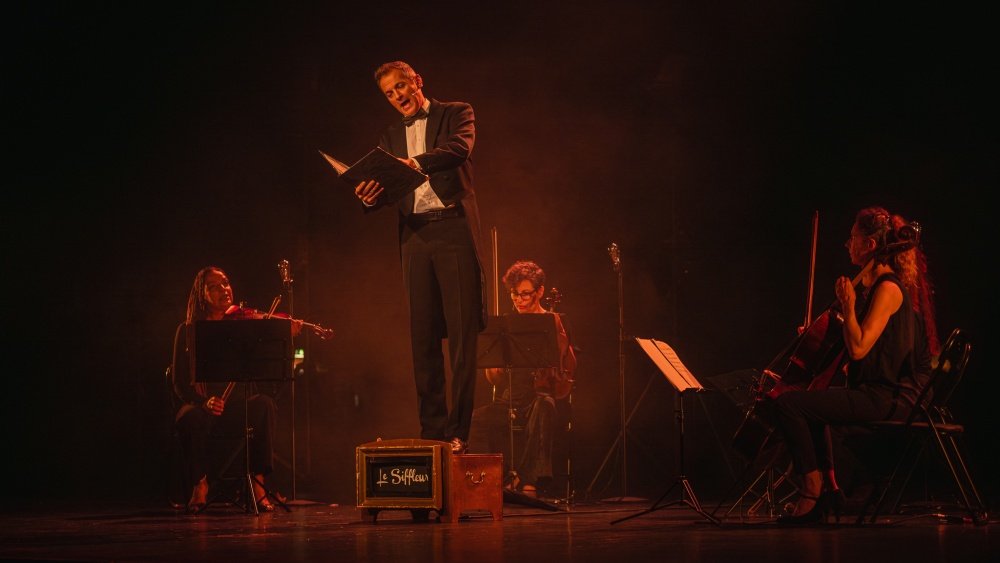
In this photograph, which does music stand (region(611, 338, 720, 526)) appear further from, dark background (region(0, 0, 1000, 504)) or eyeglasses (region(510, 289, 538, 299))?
dark background (region(0, 0, 1000, 504))

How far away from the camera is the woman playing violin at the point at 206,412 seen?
6613 millimetres

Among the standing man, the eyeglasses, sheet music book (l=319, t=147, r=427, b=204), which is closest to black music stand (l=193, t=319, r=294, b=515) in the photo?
the standing man

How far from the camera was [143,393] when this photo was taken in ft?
26.3

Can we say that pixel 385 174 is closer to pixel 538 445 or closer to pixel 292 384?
pixel 538 445

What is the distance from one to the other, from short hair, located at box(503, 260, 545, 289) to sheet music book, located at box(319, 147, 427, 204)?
250cm

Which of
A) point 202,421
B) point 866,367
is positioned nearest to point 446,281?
point 866,367

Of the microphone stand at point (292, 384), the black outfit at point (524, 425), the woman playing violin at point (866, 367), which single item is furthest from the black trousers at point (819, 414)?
the microphone stand at point (292, 384)

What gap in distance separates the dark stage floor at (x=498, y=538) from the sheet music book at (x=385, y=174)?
1452 mm

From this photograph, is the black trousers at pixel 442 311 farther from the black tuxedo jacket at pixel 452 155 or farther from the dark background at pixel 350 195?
the dark background at pixel 350 195

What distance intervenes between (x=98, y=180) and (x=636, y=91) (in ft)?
12.6

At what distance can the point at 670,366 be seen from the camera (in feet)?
16.6

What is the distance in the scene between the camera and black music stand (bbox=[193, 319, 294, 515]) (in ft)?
19.9

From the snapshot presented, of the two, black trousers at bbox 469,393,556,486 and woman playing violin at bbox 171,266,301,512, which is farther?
black trousers at bbox 469,393,556,486

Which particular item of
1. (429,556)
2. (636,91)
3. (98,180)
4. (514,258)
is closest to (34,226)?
(98,180)
